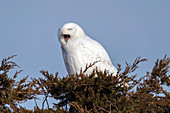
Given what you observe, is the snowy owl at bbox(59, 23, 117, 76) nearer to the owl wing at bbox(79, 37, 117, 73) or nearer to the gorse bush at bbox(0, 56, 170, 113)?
the owl wing at bbox(79, 37, 117, 73)

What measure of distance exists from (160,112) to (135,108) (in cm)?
50

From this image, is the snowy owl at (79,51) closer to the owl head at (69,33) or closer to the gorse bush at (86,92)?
the owl head at (69,33)

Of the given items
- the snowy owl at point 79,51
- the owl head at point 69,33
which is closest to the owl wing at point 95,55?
the snowy owl at point 79,51

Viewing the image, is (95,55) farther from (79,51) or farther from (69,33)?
(69,33)

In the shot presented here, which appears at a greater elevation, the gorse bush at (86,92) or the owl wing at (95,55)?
the owl wing at (95,55)

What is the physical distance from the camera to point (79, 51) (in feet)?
21.0

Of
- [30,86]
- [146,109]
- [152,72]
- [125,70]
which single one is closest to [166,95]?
[146,109]

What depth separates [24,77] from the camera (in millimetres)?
4703

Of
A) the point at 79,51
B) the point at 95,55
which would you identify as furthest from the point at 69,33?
the point at 95,55

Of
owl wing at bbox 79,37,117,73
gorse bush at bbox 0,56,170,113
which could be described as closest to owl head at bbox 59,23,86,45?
owl wing at bbox 79,37,117,73

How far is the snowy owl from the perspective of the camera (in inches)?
252

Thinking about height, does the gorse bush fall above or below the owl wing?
below

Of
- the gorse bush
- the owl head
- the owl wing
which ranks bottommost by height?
the gorse bush

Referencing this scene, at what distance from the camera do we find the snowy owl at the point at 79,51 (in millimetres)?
6410
